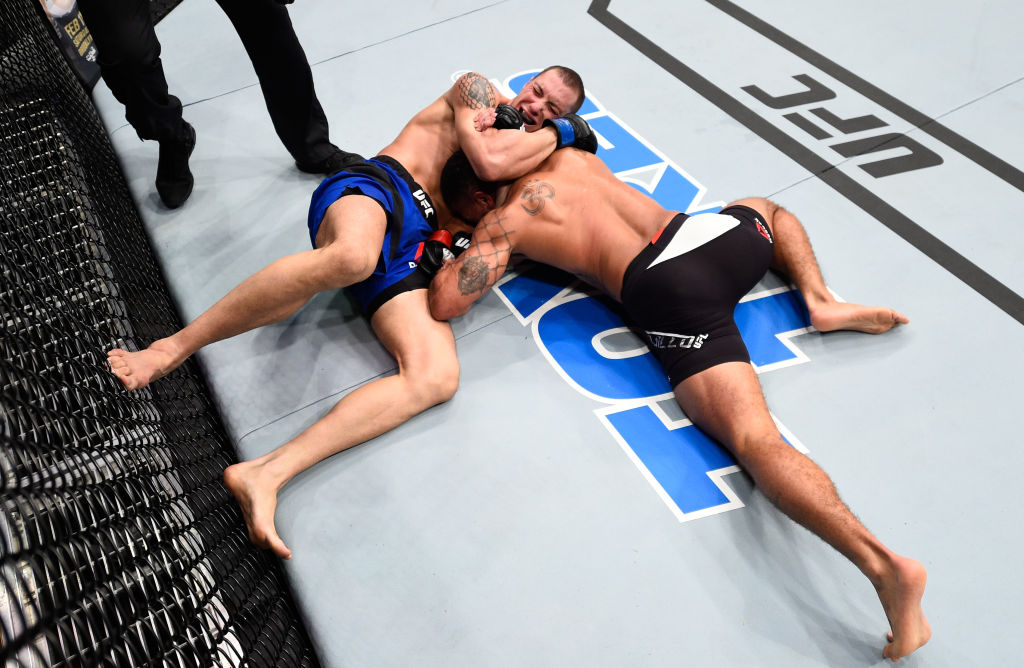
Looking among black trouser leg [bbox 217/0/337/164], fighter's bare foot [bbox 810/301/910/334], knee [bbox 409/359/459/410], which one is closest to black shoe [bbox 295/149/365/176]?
black trouser leg [bbox 217/0/337/164]

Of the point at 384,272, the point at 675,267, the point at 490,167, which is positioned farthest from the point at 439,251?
the point at 675,267

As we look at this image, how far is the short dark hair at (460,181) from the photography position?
2.36 meters

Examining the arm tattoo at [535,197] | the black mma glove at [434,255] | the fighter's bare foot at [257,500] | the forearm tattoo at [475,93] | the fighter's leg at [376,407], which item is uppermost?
the forearm tattoo at [475,93]

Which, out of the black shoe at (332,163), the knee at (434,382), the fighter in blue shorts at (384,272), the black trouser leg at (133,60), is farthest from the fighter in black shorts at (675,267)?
→ the black trouser leg at (133,60)

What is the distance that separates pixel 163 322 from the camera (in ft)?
7.62

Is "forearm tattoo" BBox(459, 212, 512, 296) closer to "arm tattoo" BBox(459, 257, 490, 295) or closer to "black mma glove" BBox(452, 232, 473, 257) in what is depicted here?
"arm tattoo" BBox(459, 257, 490, 295)

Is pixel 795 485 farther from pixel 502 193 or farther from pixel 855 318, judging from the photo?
pixel 502 193

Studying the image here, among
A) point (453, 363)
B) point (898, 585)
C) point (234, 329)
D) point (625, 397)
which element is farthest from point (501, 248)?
point (898, 585)

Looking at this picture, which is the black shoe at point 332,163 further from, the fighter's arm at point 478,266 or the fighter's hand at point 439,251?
the fighter's arm at point 478,266

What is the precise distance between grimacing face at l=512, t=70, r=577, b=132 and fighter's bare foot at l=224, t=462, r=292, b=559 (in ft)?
4.80

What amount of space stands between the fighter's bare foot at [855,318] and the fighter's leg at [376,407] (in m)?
1.18

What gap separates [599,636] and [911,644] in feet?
2.31

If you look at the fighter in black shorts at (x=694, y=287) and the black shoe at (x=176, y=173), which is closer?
the fighter in black shorts at (x=694, y=287)

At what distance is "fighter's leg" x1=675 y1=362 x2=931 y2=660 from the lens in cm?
157
